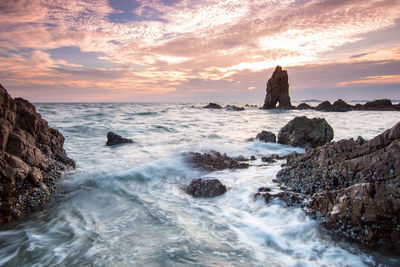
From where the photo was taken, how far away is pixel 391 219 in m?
3.25

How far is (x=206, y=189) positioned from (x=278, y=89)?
51.2 m

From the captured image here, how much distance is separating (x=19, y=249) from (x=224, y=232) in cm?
312

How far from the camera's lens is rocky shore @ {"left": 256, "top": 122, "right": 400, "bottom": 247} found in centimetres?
324

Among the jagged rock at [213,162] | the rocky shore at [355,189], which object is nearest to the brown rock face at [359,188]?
the rocky shore at [355,189]

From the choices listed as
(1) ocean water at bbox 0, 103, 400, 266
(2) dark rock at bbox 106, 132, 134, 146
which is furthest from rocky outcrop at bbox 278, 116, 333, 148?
(2) dark rock at bbox 106, 132, 134, 146

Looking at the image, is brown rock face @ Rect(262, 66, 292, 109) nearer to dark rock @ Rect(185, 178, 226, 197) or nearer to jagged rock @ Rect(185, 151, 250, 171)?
jagged rock @ Rect(185, 151, 250, 171)

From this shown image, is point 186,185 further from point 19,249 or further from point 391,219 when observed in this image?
point 391,219

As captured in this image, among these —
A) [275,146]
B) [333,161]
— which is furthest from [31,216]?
[275,146]

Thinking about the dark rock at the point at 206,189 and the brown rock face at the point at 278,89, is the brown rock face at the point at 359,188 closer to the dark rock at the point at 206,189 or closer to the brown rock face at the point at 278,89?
the dark rock at the point at 206,189

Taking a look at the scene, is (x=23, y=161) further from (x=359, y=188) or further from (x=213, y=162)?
(x=359, y=188)

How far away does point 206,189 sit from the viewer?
5.38 m

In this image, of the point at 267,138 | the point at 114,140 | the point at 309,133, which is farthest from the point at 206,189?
the point at 114,140

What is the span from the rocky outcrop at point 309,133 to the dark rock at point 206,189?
5.99m

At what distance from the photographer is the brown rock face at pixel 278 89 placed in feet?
169
